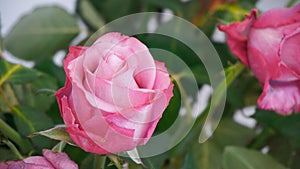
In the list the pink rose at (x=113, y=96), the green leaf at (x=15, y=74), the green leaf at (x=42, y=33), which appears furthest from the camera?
the green leaf at (x=42, y=33)

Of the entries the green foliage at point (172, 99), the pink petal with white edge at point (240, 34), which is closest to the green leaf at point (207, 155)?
the green foliage at point (172, 99)

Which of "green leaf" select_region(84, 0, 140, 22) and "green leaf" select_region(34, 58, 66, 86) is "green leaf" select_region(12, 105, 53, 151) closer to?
"green leaf" select_region(34, 58, 66, 86)

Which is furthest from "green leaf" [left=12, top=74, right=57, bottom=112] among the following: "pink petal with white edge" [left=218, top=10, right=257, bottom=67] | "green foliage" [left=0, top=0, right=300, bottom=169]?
"pink petal with white edge" [left=218, top=10, right=257, bottom=67]

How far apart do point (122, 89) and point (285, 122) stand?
0.58 ft

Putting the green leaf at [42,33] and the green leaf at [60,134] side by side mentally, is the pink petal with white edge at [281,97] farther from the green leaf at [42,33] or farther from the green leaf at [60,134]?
the green leaf at [42,33]

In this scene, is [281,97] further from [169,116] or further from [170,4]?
[170,4]

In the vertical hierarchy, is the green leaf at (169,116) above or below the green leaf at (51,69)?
above

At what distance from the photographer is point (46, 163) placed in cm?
25

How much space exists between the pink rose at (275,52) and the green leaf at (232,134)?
13 centimetres

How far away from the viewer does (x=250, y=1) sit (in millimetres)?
462

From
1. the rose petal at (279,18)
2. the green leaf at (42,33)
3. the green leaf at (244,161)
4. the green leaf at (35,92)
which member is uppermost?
the rose petal at (279,18)

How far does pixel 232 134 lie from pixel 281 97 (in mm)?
141

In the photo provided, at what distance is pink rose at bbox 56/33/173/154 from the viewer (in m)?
0.23

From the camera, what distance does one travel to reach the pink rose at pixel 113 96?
0.23m
